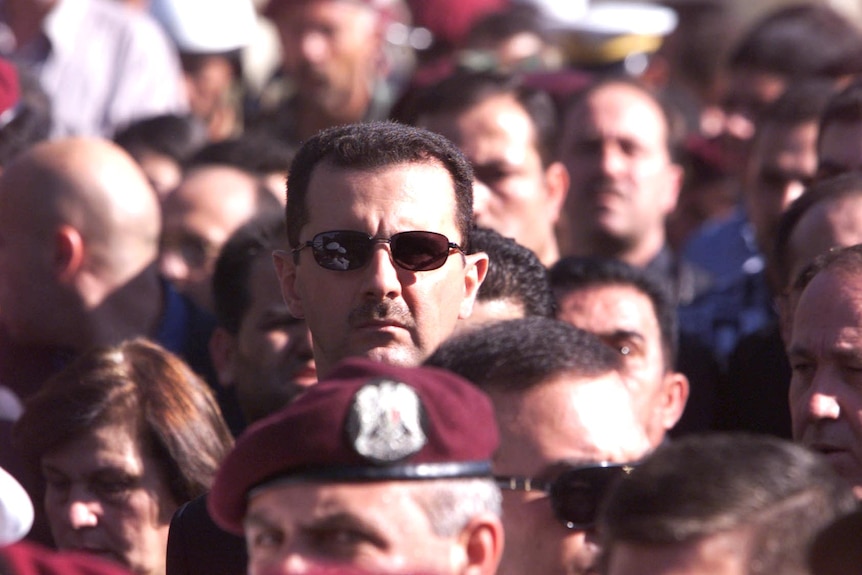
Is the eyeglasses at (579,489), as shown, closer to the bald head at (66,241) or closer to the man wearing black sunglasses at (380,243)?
the man wearing black sunglasses at (380,243)

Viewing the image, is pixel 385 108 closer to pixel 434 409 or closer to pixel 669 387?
pixel 669 387

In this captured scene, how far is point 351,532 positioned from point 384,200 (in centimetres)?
130

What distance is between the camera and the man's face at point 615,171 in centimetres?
682

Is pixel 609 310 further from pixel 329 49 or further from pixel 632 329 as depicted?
pixel 329 49

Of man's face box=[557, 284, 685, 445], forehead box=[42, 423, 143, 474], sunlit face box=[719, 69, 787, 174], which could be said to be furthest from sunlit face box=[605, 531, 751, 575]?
sunlit face box=[719, 69, 787, 174]

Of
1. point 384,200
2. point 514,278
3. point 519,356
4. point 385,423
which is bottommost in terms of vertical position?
point 514,278

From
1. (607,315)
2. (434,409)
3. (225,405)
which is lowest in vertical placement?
(225,405)

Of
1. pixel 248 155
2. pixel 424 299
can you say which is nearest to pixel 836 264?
pixel 424 299

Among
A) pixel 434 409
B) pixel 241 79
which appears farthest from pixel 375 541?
pixel 241 79

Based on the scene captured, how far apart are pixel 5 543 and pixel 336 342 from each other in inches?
47.3

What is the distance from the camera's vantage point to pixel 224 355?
550 cm

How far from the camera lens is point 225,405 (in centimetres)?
565

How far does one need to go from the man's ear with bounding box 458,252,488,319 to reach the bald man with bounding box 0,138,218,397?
5.82ft

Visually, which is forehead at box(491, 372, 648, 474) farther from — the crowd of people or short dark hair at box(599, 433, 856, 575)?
short dark hair at box(599, 433, 856, 575)
